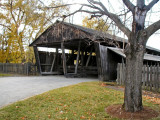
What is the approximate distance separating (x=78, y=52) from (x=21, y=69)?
8.50m

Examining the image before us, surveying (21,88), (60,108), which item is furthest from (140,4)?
(21,88)

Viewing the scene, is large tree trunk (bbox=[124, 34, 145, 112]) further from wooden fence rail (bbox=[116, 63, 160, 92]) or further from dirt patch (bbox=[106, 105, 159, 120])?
wooden fence rail (bbox=[116, 63, 160, 92])

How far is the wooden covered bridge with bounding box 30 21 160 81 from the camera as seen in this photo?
14656 millimetres

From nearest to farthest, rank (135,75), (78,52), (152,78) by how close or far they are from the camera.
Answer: (135,75) → (152,78) → (78,52)

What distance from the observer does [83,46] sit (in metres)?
22.3

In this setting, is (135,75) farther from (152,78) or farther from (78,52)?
(78,52)

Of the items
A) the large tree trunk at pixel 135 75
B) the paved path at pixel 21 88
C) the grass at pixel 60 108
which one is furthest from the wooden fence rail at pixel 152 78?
the paved path at pixel 21 88

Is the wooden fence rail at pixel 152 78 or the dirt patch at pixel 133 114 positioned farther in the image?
the wooden fence rail at pixel 152 78

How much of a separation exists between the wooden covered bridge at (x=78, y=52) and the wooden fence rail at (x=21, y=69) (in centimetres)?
122

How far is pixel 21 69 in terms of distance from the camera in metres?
22.5

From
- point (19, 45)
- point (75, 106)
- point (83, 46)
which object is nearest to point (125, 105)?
point (75, 106)

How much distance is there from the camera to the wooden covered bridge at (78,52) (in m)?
A: 14.7

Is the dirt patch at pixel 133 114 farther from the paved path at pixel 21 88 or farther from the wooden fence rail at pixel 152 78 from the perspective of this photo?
the wooden fence rail at pixel 152 78

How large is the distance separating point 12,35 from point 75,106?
71.0 feet
